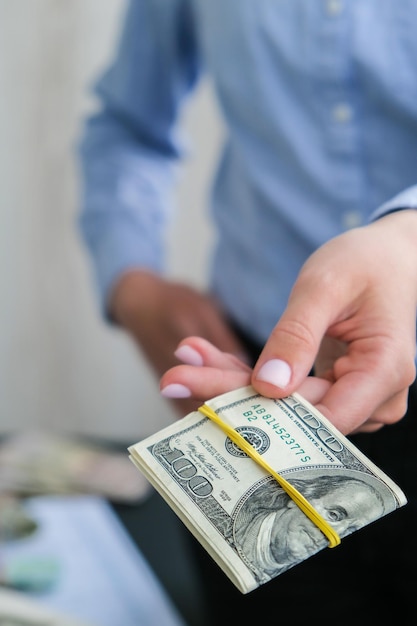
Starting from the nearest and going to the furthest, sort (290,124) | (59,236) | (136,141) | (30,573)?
(290,124) < (30,573) < (136,141) < (59,236)

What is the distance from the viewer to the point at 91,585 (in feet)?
2.37

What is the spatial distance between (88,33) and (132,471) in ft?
2.69

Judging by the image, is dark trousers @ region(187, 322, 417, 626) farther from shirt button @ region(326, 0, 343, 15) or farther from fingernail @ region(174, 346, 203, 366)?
shirt button @ region(326, 0, 343, 15)

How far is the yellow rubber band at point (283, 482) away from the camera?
26 centimetres

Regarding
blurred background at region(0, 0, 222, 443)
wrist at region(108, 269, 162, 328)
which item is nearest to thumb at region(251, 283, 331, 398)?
wrist at region(108, 269, 162, 328)

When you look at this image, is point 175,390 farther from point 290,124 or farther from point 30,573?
point 30,573

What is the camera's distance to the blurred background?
4.26ft

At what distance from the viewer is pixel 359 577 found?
41 centimetres

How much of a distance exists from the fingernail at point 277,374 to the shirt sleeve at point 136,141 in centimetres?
46

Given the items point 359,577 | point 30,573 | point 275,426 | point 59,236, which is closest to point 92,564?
point 30,573

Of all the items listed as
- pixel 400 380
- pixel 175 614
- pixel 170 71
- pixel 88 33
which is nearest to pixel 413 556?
pixel 400 380

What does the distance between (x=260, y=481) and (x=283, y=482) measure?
0.01 meters

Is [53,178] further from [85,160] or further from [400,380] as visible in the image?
[400,380]

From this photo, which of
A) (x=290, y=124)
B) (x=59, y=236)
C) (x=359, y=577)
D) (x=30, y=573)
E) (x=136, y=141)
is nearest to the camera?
(x=359, y=577)
